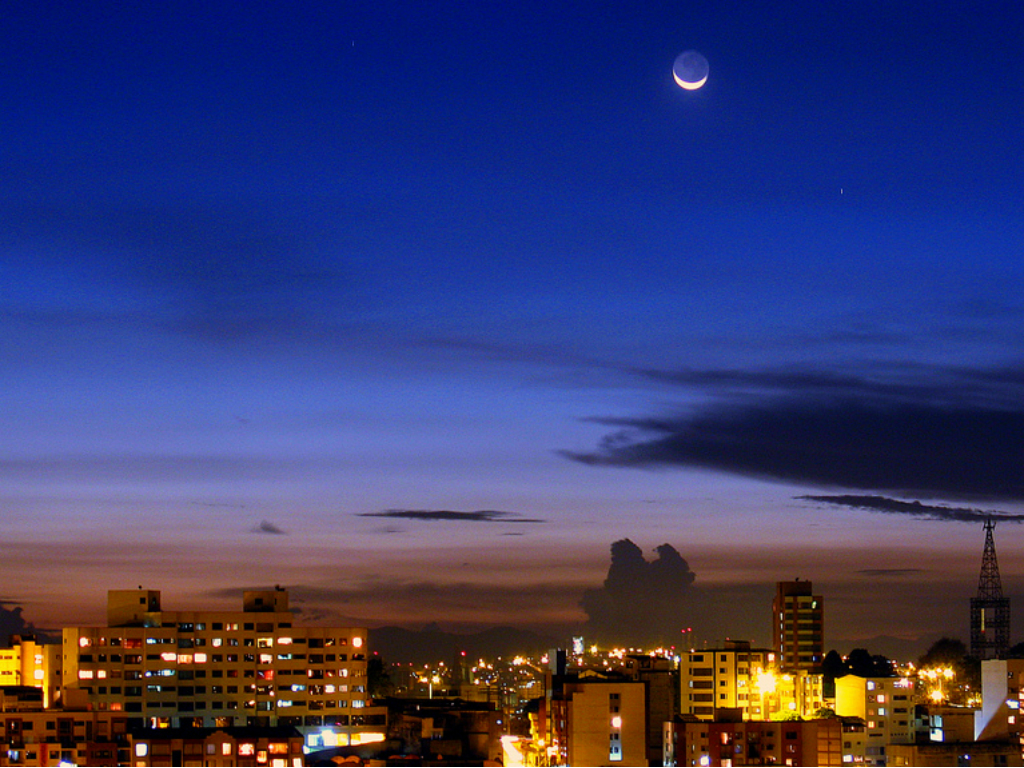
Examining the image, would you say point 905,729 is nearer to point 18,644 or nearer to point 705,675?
point 705,675

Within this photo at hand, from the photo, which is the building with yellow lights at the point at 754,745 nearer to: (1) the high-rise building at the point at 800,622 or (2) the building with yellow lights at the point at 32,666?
(2) the building with yellow lights at the point at 32,666

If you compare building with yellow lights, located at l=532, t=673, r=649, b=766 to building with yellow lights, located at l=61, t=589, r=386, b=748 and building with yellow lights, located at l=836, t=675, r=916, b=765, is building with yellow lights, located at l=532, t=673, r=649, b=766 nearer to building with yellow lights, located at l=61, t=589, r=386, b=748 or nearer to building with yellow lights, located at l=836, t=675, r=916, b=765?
building with yellow lights, located at l=836, t=675, r=916, b=765

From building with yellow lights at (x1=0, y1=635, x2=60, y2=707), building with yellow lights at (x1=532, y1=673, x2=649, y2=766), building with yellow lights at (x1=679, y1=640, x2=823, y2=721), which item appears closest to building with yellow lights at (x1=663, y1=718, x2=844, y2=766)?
building with yellow lights at (x1=532, y1=673, x2=649, y2=766)

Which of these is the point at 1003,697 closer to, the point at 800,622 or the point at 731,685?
the point at 731,685

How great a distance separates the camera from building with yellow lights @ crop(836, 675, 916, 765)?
151ft

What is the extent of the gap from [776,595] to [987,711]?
34561 millimetres

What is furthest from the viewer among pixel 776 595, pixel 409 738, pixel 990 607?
Result: pixel 776 595

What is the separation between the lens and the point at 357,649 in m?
52.2

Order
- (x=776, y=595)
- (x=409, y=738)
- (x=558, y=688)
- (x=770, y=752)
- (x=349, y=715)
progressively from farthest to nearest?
(x=776, y=595)
(x=349, y=715)
(x=558, y=688)
(x=409, y=738)
(x=770, y=752)

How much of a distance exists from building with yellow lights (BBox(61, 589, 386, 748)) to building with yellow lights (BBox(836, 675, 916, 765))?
1586 cm

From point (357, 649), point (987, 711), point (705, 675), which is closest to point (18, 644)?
point (357, 649)

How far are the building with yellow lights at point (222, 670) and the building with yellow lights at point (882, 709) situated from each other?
15861mm

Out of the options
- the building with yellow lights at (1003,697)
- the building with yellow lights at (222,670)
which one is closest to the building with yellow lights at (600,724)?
the building with yellow lights at (222,670)

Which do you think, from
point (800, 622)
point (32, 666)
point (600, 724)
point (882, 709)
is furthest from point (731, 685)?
point (800, 622)
